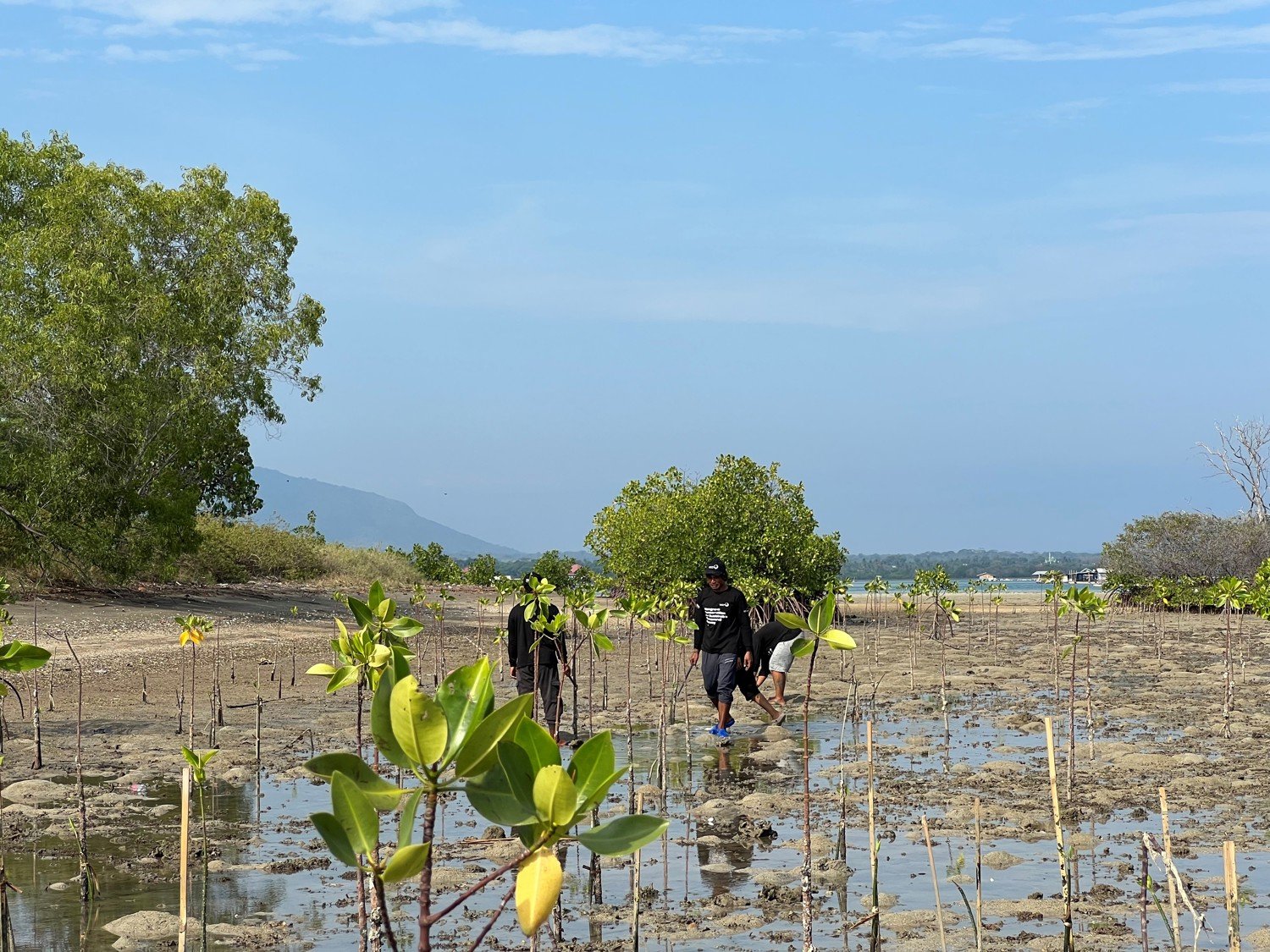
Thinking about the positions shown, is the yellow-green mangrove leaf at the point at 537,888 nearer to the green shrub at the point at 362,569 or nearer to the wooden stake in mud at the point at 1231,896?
the wooden stake in mud at the point at 1231,896

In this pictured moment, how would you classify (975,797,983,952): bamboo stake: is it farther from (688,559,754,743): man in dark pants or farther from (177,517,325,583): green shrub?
(177,517,325,583): green shrub

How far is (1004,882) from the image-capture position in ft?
25.1

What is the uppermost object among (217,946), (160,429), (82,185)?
(82,185)

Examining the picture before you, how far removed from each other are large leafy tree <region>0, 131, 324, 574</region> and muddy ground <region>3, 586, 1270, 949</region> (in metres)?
1.76

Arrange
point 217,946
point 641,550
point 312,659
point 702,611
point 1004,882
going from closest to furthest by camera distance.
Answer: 1. point 217,946
2. point 1004,882
3. point 702,611
4. point 312,659
5. point 641,550

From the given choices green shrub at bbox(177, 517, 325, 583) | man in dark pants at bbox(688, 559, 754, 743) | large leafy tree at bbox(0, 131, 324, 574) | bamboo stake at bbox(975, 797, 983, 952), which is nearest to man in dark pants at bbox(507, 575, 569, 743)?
man in dark pants at bbox(688, 559, 754, 743)

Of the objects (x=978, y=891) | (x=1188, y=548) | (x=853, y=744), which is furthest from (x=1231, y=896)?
(x=1188, y=548)

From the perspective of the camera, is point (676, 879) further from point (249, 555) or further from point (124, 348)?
point (249, 555)

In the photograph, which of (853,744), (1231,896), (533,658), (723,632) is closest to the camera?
(1231,896)

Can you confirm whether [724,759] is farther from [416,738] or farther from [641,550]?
[641,550]

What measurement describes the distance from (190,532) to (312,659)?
277 inches

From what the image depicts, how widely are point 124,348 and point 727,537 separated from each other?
13252 mm

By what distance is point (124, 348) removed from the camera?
948 inches

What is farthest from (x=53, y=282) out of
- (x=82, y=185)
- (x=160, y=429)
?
(x=160, y=429)
